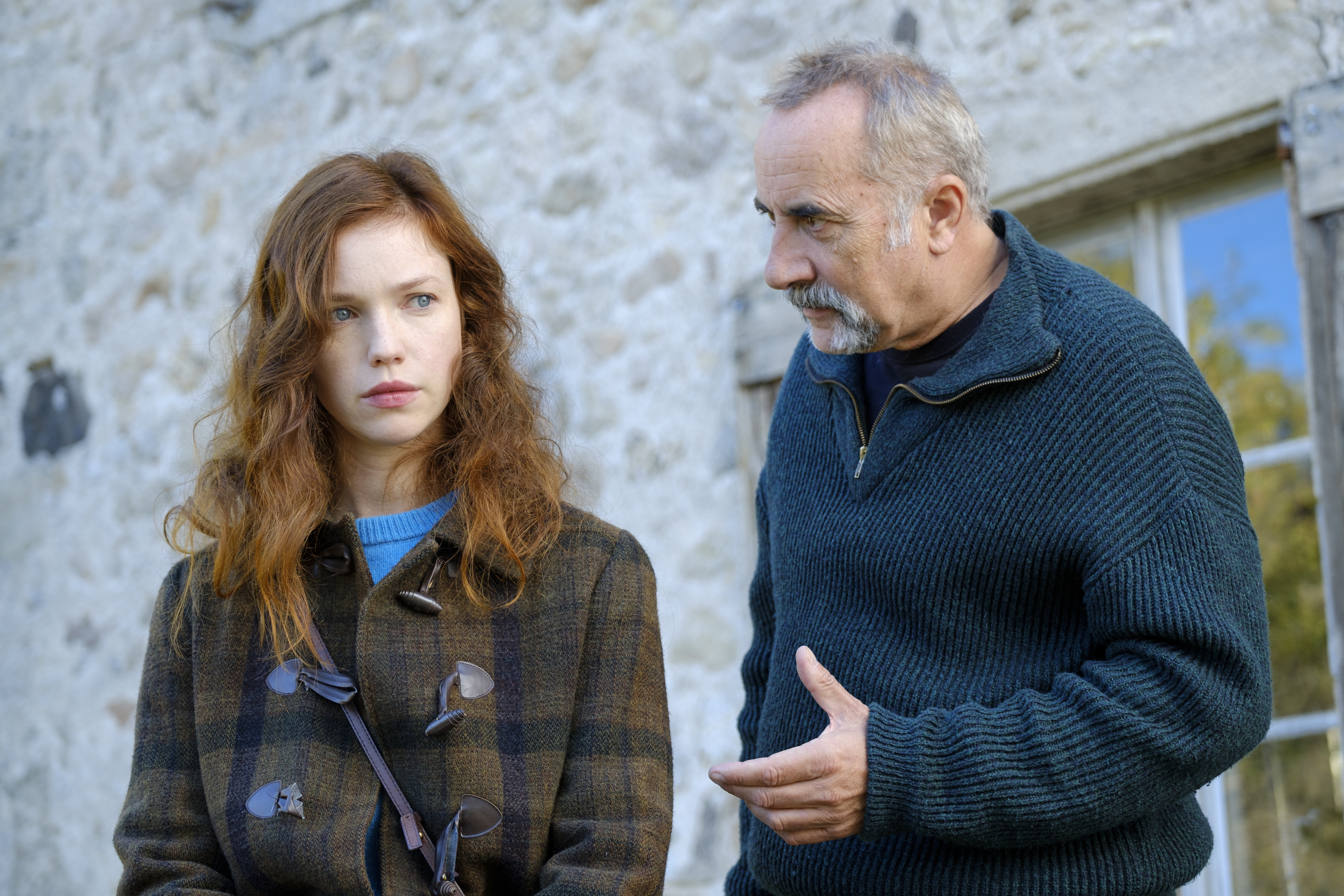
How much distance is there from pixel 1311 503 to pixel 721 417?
1.49m

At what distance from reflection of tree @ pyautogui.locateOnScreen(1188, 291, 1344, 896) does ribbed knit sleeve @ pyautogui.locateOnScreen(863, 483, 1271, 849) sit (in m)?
1.19

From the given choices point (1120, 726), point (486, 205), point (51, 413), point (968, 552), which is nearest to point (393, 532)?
point (968, 552)

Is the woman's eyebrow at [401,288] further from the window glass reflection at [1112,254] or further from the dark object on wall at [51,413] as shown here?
the dark object on wall at [51,413]

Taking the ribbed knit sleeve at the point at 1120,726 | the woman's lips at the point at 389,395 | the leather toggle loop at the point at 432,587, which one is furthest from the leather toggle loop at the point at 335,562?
the ribbed knit sleeve at the point at 1120,726

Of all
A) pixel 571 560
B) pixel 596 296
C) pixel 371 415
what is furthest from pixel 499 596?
pixel 596 296

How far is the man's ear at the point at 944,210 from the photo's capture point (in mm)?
2016

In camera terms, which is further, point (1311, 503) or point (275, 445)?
point (1311, 503)

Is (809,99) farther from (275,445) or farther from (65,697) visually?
(65,697)

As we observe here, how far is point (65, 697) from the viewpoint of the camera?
5.12 m

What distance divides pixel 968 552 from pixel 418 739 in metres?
0.79

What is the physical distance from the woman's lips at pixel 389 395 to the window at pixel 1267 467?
64.0 inches

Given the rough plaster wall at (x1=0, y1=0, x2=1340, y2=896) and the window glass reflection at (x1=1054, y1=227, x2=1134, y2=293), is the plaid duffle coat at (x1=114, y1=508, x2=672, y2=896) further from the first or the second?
the window glass reflection at (x1=1054, y1=227, x2=1134, y2=293)

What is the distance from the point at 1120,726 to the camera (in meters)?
1.66

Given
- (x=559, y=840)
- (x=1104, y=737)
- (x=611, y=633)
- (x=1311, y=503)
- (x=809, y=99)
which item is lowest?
(x=559, y=840)
